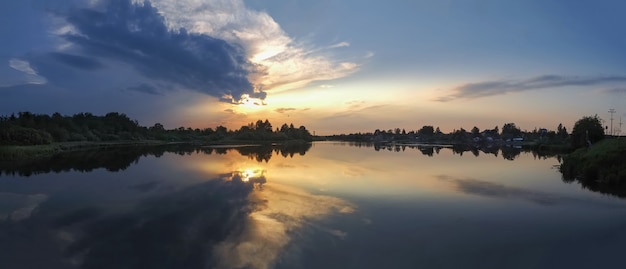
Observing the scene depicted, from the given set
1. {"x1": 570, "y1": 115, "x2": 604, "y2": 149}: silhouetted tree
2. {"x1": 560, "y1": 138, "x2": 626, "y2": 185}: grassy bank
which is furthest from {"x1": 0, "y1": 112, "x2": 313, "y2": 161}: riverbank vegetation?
{"x1": 570, "y1": 115, "x2": 604, "y2": 149}: silhouetted tree

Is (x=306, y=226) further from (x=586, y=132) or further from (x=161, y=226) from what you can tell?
(x=586, y=132)

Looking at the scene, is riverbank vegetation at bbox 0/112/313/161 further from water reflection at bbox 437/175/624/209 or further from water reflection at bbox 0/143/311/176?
water reflection at bbox 437/175/624/209

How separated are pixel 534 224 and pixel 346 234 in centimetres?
677

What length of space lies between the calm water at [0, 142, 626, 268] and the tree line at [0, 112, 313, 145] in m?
39.2

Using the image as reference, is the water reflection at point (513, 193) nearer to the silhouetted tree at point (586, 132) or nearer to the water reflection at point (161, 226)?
the water reflection at point (161, 226)

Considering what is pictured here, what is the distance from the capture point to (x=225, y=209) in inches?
569

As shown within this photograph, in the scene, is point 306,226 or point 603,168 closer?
point 306,226

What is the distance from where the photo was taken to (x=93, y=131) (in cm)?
9625

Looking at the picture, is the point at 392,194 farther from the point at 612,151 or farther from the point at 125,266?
the point at 612,151

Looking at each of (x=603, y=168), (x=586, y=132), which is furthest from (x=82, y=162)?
(x=586, y=132)

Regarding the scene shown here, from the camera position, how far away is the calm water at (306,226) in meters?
8.99

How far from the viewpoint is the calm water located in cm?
899

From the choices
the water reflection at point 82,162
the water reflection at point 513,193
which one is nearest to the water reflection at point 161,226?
the water reflection at point 513,193

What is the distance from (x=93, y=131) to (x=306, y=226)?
10108 centimetres
